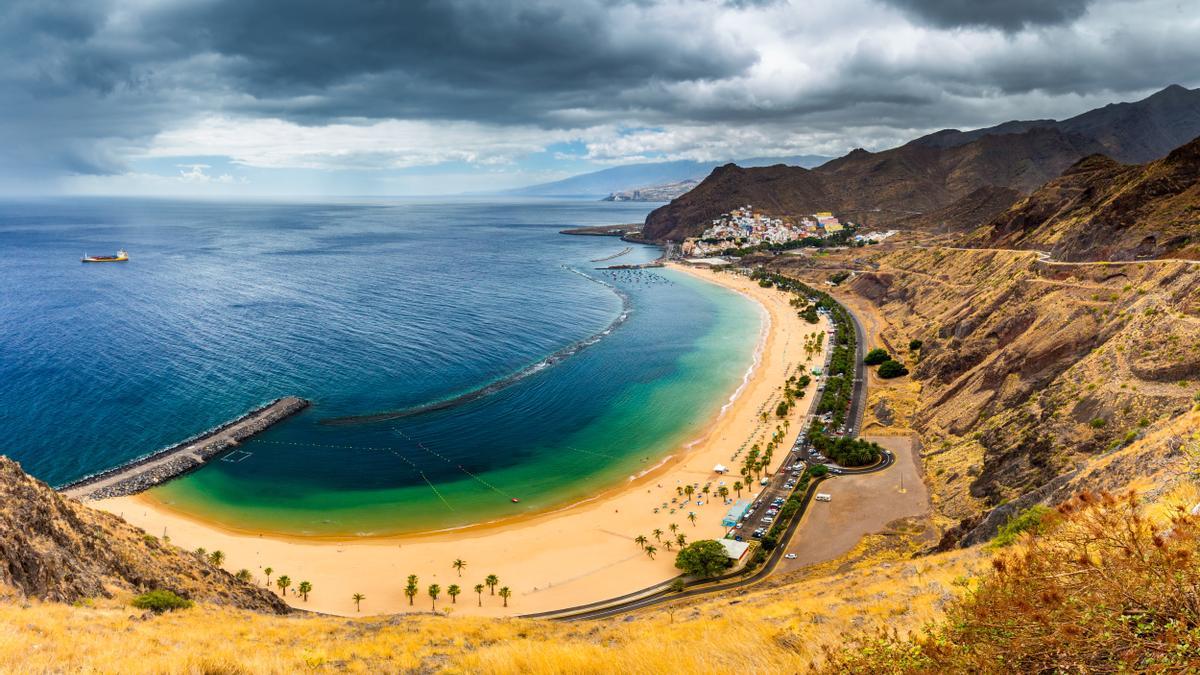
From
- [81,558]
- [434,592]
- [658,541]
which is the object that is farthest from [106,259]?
[658,541]

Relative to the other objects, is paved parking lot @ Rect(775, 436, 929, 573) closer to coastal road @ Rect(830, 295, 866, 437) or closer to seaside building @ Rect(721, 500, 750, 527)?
seaside building @ Rect(721, 500, 750, 527)

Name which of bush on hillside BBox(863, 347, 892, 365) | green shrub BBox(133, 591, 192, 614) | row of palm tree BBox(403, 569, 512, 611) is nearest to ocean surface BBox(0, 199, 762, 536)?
row of palm tree BBox(403, 569, 512, 611)

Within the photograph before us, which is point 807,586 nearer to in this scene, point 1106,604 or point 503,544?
point 1106,604

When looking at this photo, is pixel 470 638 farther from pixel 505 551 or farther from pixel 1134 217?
pixel 1134 217

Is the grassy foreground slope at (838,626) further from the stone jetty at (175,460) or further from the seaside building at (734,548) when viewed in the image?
the stone jetty at (175,460)

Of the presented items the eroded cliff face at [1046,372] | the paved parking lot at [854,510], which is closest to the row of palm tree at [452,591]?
the paved parking lot at [854,510]

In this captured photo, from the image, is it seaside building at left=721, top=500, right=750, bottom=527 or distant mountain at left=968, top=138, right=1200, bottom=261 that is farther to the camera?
distant mountain at left=968, top=138, right=1200, bottom=261

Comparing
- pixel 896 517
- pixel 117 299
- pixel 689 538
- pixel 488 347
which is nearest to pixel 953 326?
pixel 896 517
